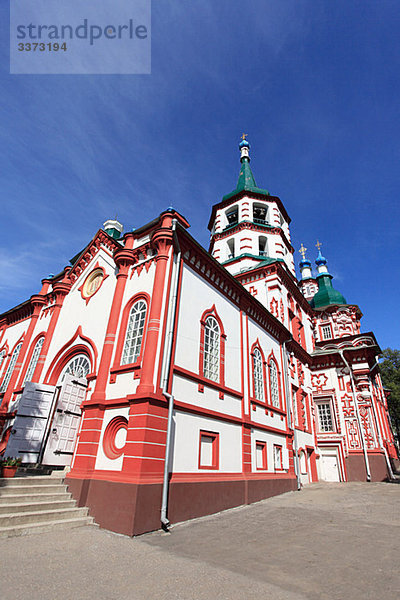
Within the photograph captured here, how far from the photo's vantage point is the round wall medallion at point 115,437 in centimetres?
830

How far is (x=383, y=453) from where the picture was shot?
19.5m

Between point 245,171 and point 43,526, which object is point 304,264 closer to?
point 245,171

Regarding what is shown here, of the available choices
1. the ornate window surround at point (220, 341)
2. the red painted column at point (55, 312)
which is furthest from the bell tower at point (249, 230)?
the red painted column at point (55, 312)

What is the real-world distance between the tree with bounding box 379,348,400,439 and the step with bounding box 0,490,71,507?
33913mm

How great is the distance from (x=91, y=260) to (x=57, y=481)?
25.9 ft

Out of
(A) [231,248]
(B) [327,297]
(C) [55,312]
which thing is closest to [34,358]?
(C) [55,312]

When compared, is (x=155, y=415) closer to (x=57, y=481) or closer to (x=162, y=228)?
(x=57, y=481)

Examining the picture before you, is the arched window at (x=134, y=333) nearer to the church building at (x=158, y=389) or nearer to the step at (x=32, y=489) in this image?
the church building at (x=158, y=389)

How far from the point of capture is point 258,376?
1464 cm

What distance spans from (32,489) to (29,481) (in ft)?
1.06

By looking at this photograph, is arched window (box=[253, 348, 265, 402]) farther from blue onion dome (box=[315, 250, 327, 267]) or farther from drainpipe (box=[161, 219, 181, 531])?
blue onion dome (box=[315, 250, 327, 267])

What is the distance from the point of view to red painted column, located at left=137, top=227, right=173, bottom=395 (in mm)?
8219

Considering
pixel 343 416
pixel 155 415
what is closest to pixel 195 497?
pixel 155 415

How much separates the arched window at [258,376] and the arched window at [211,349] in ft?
10.9
